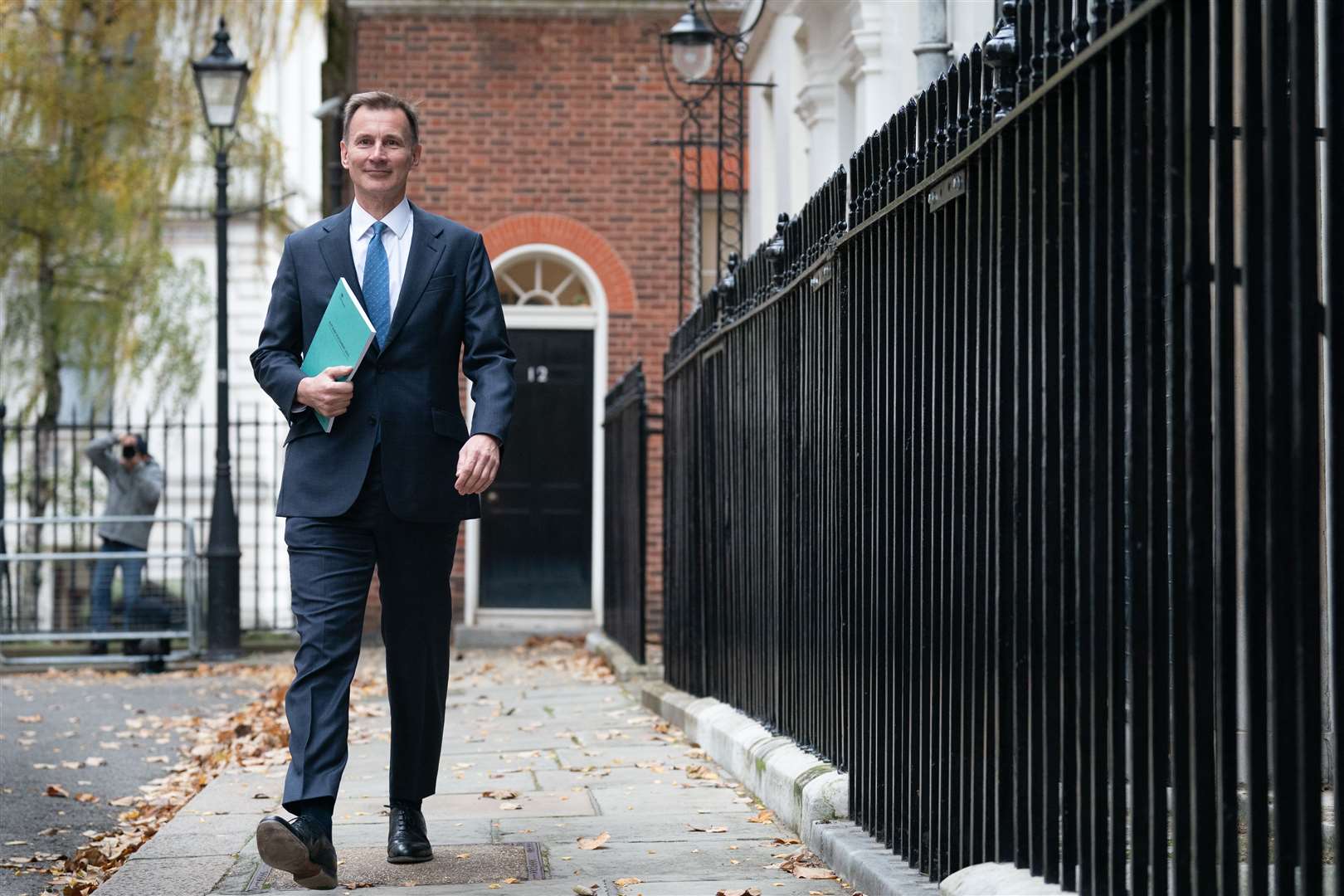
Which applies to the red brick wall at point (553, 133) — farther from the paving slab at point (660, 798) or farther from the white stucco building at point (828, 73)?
the paving slab at point (660, 798)

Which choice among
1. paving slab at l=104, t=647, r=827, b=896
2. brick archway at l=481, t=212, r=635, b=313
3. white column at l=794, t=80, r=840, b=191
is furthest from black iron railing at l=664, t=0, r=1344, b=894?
brick archway at l=481, t=212, r=635, b=313

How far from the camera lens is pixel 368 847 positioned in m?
5.01

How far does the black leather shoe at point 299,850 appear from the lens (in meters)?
4.06

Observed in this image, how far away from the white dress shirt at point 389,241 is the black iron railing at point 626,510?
222 inches

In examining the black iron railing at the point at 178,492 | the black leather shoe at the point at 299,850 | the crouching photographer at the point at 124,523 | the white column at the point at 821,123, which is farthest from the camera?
the black iron railing at the point at 178,492

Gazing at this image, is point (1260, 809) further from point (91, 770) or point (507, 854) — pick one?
point (91, 770)

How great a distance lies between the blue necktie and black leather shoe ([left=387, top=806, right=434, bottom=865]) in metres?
1.29

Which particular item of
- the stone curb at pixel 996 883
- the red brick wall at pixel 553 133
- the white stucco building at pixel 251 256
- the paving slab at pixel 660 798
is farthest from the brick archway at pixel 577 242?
the stone curb at pixel 996 883

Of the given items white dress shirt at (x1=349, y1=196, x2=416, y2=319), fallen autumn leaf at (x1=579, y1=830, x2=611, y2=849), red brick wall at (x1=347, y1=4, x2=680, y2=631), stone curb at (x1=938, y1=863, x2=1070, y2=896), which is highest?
red brick wall at (x1=347, y1=4, x2=680, y2=631)

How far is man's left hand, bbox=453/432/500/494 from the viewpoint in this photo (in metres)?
4.41

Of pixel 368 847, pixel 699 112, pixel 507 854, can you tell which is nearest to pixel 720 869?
pixel 507 854

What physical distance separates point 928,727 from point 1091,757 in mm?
994

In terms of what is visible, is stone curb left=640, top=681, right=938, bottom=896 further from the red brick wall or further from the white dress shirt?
the red brick wall

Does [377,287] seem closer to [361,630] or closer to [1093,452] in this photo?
[361,630]
